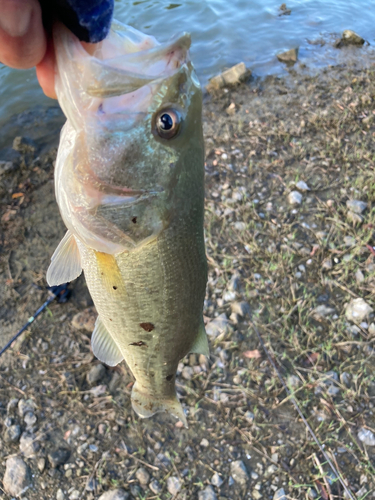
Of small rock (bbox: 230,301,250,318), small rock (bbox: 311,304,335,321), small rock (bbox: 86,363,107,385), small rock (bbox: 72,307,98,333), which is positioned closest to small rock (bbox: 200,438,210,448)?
small rock (bbox: 86,363,107,385)

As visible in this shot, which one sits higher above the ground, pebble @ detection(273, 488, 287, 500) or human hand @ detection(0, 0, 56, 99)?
human hand @ detection(0, 0, 56, 99)

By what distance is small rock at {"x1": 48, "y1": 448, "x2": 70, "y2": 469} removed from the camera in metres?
2.70

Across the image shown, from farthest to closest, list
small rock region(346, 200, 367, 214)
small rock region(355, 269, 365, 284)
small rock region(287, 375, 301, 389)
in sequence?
small rock region(346, 200, 367, 214) < small rock region(355, 269, 365, 284) < small rock region(287, 375, 301, 389)

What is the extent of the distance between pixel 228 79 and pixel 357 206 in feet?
12.9

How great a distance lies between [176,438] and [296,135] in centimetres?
436

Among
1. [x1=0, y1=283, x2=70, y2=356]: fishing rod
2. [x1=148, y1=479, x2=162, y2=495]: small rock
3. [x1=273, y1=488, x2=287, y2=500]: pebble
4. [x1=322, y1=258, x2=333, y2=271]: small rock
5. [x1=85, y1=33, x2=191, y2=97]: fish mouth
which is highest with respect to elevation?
[x1=85, y1=33, x2=191, y2=97]: fish mouth

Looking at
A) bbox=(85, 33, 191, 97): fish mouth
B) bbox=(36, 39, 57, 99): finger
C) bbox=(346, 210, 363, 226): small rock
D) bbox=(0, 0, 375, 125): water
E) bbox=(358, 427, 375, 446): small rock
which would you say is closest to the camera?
bbox=(85, 33, 191, 97): fish mouth

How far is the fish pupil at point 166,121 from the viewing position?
136cm

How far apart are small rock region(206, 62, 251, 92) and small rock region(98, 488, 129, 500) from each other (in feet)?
20.5

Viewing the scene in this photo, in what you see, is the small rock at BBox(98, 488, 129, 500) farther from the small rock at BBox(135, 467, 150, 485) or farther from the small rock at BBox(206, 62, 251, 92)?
the small rock at BBox(206, 62, 251, 92)

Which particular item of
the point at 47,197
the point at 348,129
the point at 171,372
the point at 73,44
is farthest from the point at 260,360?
the point at 348,129

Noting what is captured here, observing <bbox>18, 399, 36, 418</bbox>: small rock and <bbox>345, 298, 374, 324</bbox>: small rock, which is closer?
<bbox>18, 399, 36, 418</bbox>: small rock

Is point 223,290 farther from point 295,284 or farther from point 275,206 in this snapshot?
point 275,206

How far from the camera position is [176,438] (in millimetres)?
2857
